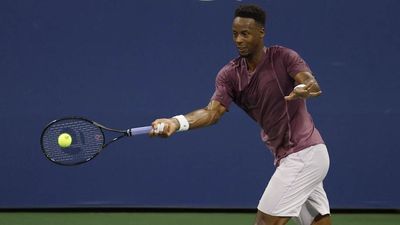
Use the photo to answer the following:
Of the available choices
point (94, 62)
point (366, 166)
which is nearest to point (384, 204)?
point (366, 166)

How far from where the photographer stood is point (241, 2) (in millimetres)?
6781

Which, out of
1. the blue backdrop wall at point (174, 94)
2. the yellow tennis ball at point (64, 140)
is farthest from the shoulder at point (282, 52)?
the blue backdrop wall at point (174, 94)

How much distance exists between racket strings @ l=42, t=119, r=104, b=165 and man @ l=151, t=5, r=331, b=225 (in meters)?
0.67

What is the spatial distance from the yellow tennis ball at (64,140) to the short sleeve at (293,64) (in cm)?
131

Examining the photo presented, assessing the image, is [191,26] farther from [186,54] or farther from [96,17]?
[96,17]

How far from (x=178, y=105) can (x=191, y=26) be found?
2.25 feet

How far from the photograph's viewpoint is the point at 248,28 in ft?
14.3

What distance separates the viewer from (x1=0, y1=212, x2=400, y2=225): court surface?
258 inches

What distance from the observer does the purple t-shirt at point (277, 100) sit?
4.34 metres

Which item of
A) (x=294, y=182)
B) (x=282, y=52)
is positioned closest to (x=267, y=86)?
(x=282, y=52)

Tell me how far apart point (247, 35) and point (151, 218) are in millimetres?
2797

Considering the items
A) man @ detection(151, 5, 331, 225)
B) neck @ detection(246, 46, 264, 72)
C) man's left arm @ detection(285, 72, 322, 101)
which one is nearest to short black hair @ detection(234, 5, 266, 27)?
man @ detection(151, 5, 331, 225)

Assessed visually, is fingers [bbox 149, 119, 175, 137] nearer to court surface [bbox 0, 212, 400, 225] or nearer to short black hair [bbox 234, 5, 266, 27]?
short black hair [bbox 234, 5, 266, 27]

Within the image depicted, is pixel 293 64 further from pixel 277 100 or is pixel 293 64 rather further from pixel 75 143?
pixel 75 143
